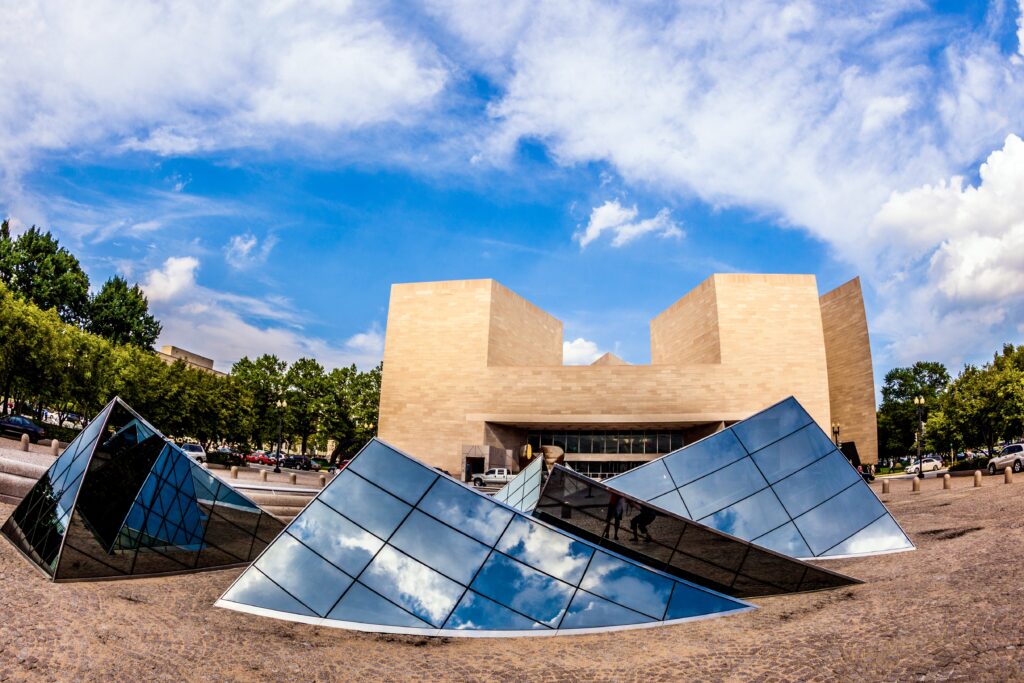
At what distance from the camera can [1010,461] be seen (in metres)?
29.7

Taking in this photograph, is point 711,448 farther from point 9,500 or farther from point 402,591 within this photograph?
point 9,500

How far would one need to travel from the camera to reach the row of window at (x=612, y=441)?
62.2 m

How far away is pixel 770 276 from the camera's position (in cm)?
5894

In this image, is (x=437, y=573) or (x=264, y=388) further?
(x=264, y=388)

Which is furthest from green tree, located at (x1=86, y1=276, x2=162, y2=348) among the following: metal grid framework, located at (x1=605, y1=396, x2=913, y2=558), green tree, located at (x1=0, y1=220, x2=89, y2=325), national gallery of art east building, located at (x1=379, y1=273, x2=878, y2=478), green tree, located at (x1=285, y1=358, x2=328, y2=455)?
metal grid framework, located at (x1=605, y1=396, x2=913, y2=558)

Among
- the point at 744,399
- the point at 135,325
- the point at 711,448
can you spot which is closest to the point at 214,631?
the point at 711,448

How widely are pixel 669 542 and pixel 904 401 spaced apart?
105 meters

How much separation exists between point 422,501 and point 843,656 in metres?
5.79

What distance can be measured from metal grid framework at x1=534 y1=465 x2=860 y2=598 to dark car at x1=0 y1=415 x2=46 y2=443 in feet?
113

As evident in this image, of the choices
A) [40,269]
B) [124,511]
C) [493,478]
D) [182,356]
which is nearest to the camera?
[124,511]

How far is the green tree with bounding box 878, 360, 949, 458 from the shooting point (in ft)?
277

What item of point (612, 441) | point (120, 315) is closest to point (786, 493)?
point (612, 441)

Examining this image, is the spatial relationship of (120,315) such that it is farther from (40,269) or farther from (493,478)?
(493,478)

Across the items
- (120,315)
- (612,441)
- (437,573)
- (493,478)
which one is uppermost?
(120,315)
